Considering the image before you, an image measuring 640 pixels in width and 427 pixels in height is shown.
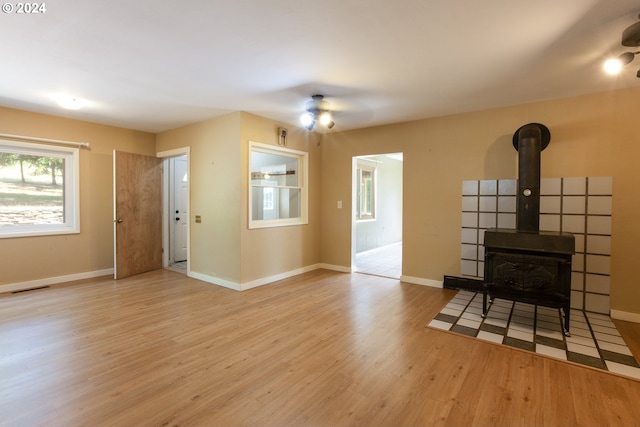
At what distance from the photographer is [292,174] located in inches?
207

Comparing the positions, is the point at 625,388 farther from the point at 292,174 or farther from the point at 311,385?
the point at 292,174

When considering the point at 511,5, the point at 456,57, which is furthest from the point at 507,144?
the point at 511,5

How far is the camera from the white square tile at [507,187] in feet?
12.4

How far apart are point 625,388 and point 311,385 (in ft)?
6.86

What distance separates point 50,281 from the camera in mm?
4426

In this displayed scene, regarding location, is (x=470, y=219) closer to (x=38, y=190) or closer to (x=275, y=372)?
(x=275, y=372)

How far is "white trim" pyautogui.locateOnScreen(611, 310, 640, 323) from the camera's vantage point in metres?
3.20

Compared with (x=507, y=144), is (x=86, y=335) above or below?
below

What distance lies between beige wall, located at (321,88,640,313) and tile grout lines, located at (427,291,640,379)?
2.27 feet

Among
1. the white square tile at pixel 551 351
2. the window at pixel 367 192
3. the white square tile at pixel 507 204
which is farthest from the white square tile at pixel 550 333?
the window at pixel 367 192

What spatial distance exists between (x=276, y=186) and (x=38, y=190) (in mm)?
3459

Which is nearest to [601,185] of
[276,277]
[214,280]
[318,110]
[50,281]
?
[318,110]

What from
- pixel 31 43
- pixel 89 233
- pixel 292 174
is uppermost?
pixel 31 43

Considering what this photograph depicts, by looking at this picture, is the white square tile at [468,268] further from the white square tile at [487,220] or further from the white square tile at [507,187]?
the white square tile at [507,187]
